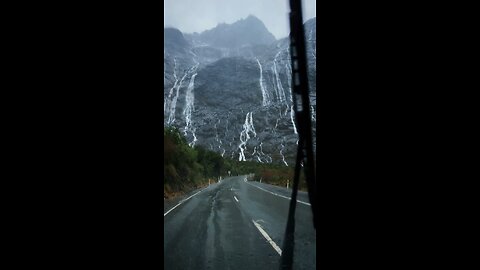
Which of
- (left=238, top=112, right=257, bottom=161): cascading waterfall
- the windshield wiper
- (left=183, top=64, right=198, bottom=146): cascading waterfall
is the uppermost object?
(left=183, top=64, right=198, bottom=146): cascading waterfall

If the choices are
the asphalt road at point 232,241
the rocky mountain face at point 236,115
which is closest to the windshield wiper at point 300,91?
the asphalt road at point 232,241

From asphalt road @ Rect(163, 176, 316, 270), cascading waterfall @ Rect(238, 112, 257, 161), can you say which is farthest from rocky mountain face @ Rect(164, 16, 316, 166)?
asphalt road @ Rect(163, 176, 316, 270)

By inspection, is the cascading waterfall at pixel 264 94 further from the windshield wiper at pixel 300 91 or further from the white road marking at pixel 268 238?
the windshield wiper at pixel 300 91

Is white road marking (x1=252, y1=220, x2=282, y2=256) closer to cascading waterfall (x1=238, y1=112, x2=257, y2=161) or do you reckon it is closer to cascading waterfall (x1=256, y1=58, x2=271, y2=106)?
cascading waterfall (x1=238, y1=112, x2=257, y2=161)

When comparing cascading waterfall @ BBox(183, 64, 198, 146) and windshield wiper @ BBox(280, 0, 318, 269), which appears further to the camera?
cascading waterfall @ BBox(183, 64, 198, 146)

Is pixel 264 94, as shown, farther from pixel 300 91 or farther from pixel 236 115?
pixel 300 91

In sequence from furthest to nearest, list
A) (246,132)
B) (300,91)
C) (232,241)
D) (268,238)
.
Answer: (246,132) < (268,238) < (232,241) < (300,91)

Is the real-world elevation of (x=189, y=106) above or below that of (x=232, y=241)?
above

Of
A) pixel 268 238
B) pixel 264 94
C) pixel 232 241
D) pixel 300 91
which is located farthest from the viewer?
pixel 264 94

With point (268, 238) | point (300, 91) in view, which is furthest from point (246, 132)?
point (300, 91)

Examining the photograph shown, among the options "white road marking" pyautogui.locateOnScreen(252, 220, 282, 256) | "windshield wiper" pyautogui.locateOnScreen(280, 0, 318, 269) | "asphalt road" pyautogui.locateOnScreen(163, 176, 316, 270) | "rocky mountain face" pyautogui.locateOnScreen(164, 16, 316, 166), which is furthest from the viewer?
"rocky mountain face" pyautogui.locateOnScreen(164, 16, 316, 166)

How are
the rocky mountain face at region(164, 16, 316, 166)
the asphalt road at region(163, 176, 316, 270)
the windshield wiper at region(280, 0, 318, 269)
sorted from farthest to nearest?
the rocky mountain face at region(164, 16, 316, 166) < the asphalt road at region(163, 176, 316, 270) < the windshield wiper at region(280, 0, 318, 269)
